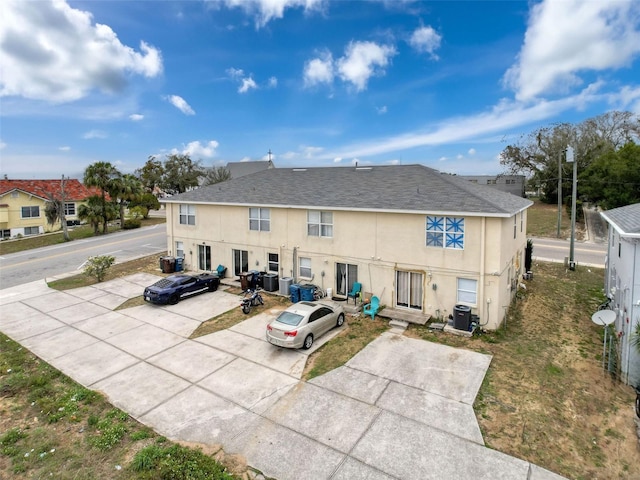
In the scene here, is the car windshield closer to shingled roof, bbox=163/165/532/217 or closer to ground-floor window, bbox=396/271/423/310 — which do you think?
ground-floor window, bbox=396/271/423/310

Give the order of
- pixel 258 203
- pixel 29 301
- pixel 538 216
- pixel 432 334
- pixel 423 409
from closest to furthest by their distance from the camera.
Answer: pixel 423 409 < pixel 432 334 < pixel 29 301 < pixel 258 203 < pixel 538 216

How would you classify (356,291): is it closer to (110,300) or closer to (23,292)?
(110,300)

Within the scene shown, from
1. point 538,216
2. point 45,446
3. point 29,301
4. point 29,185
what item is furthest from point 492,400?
point 29,185

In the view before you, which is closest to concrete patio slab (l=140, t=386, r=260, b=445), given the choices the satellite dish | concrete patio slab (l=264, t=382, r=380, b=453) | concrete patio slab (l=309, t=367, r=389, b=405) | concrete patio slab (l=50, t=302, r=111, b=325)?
concrete patio slab (l=264, t=382, r=380, b=453)

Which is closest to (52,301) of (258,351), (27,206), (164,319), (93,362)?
(164,319)

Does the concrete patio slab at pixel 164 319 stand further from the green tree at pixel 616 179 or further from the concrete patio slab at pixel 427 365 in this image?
the green tree at pixel 616 179

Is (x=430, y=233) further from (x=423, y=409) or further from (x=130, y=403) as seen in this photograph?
(x=130, y=403)
